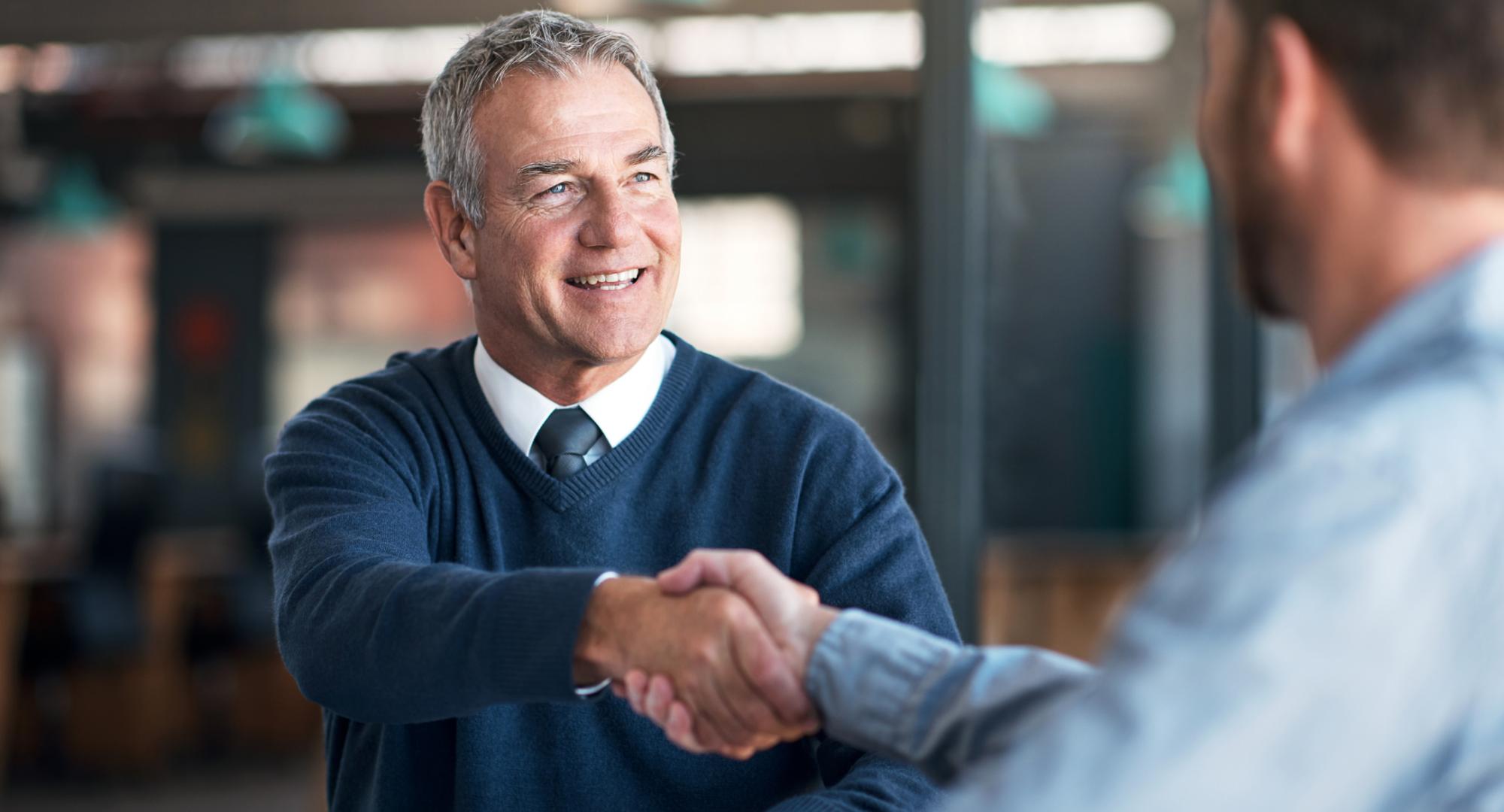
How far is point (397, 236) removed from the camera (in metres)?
9.23

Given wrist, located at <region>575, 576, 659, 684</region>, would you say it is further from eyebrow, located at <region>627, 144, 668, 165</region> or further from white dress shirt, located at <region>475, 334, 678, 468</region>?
eyebrow, located at <region>627, 144, 668, 165</region>

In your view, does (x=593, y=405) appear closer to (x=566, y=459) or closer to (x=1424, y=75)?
(x=566, y=459)

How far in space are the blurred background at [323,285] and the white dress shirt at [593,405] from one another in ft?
8.56

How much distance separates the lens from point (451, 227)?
5.54 ft

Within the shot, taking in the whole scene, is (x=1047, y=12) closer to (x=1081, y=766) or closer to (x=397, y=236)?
(x=397, y=236)

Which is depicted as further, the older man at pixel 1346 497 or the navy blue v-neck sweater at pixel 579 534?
the navy blue v-neck sweater at pixel 579 534

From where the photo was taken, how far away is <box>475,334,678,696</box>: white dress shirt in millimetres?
1572

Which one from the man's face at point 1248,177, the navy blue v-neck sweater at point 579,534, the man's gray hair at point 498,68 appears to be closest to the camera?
the man's face at point 1248,177

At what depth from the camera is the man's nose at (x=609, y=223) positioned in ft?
5.14

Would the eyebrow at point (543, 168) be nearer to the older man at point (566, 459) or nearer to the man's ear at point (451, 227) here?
the older man at point (566, 459)

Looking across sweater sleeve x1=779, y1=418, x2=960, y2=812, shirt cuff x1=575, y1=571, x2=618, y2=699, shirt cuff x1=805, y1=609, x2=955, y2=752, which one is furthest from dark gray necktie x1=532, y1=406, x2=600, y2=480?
shirt cuff x1=805, y1=609, x2=955, y2=752

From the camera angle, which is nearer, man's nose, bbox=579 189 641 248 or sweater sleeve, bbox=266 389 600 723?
sweater sleeve, bbox=266 389 600 723

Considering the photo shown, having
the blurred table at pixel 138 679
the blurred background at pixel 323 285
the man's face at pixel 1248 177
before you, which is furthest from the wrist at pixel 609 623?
the blurred table at pixel 138 679

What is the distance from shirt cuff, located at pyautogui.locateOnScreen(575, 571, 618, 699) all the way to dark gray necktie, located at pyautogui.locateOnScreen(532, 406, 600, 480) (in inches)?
14.6
